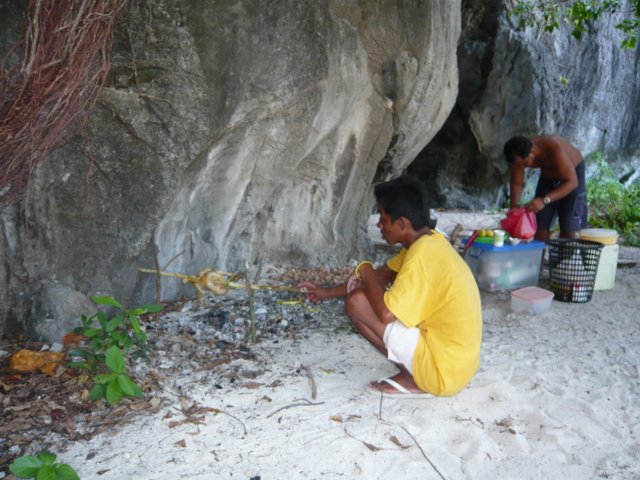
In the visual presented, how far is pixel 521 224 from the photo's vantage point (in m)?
4.86

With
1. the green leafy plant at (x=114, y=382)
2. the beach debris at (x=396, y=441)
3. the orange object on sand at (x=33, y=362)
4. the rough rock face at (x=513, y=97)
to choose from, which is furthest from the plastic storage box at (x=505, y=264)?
the rough rock face at (x=513, y=97)

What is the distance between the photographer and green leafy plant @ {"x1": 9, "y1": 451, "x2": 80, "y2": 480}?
→ 2021mm

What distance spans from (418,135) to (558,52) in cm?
786

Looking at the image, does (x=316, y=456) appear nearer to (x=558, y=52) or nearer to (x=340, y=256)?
(x=340, y=256)

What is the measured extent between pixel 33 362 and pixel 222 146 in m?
2.05

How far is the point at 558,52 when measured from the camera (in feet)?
39.8

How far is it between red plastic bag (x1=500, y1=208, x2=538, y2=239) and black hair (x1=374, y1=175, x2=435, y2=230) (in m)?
2.38

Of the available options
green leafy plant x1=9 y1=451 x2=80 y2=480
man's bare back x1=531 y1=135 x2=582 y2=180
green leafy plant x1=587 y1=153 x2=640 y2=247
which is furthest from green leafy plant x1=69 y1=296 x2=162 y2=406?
green leafy plant x1=587 y1=153 x2=640 y2=247

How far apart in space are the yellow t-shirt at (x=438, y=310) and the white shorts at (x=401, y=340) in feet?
0.10

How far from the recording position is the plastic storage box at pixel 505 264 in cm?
495

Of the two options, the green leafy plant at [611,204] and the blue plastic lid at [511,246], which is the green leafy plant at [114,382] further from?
the green leafy plant at [611,204]

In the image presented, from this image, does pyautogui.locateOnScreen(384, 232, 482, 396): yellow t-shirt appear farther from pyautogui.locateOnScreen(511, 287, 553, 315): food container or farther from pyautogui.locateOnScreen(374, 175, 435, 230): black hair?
pyautogui.locateOnScreen(511, 287, 553, 315): food container

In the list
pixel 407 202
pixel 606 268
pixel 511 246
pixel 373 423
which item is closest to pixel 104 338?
pixel 373 423

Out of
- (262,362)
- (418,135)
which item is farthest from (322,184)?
(262,362)
